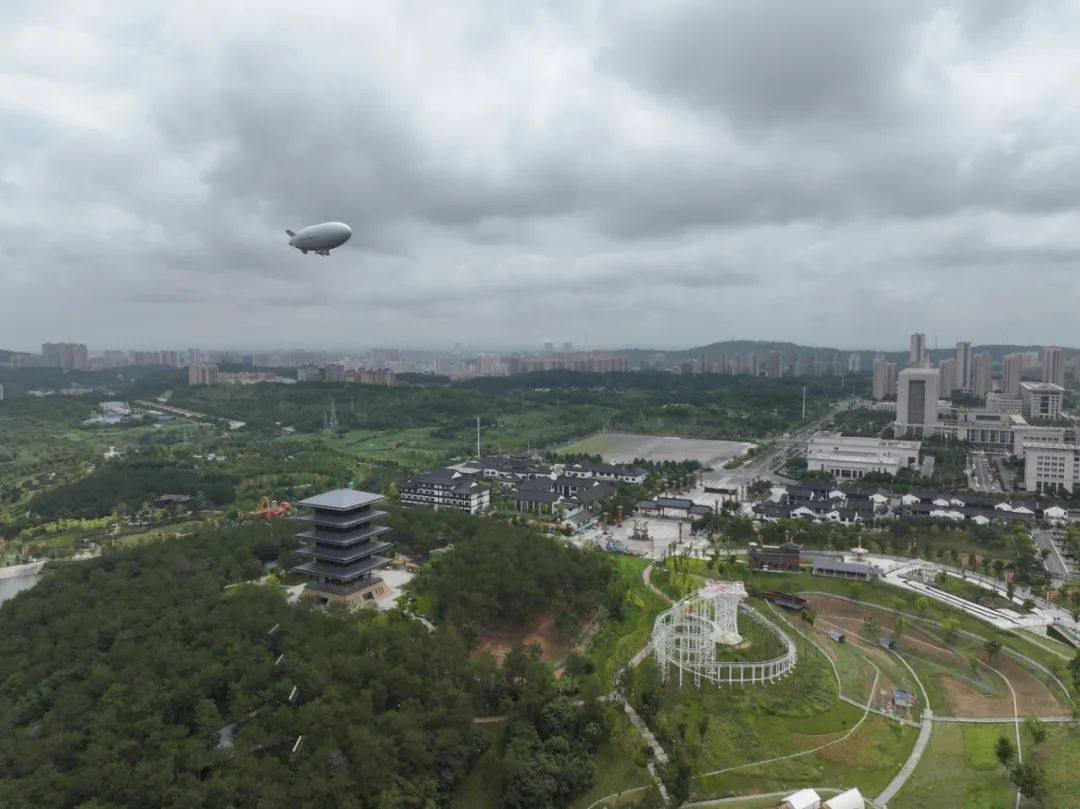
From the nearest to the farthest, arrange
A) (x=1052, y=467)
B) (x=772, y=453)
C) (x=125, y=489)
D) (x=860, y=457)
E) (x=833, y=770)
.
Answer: (x=833, y=770) → (x=125, y=489) → (x=1052, y=467) → (x=860, y=457) → (x=772, y=453)

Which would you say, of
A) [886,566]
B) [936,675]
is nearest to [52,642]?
[936,675]

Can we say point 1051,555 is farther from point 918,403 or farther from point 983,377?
point 983,377

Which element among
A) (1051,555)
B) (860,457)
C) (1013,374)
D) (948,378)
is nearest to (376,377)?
(860,457)

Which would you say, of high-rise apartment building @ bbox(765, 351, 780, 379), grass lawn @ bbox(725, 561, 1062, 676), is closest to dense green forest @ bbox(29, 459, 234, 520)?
grass lawn @ bbox(725, 561, 1062, 676)

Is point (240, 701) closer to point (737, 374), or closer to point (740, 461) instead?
point (740, 461)

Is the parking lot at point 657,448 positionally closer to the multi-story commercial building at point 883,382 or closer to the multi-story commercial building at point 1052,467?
the multi-story commercial building at point 1052,467
